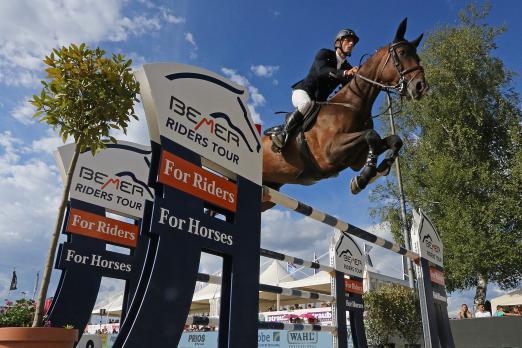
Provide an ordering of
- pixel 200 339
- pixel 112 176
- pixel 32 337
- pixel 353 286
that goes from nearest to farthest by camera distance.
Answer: pixel 32 337
pixel 112 176
pixel 353 286
pixel 200 339

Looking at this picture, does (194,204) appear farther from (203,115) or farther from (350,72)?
(350,72)

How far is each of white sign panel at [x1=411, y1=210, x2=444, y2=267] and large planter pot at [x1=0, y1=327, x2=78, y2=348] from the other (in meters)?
3.51

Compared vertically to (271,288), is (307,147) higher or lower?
higher

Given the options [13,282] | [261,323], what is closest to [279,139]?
[261,323]

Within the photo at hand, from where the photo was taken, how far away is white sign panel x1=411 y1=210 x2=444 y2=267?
4.49 m

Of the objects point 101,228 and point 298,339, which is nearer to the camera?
point 101,228

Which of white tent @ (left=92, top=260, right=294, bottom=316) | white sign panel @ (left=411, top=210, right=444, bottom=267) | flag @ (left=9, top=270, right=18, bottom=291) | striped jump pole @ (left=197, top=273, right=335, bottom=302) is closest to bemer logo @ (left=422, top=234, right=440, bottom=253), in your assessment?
white sign panel @ (left=411, top=210, right=444, bottom=267)

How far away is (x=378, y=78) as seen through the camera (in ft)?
11.1

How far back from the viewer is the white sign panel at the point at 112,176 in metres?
3.88

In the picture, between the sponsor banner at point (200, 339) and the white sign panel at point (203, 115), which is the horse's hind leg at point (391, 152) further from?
the sponsor banner at point (200, 339)

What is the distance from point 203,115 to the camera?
2246 mm

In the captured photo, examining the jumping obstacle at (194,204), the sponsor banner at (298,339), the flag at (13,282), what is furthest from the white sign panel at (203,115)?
the flag at (13,282)

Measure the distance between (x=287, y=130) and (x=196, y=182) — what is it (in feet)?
4.58

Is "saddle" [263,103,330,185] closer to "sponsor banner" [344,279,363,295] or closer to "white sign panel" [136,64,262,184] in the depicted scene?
"white sign panel" [136,64,262,184]
